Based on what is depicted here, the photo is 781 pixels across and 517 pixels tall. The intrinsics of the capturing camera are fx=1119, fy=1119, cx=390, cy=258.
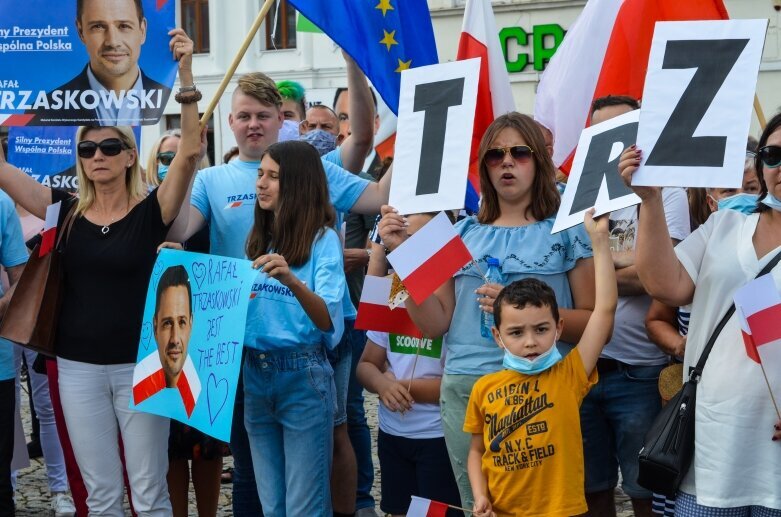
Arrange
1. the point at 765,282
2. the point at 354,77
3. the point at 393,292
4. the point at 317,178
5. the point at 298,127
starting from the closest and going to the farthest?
the point at 765,282, the point at 393,292, the point at 317,178, the point at 354,77, the point at 298,127

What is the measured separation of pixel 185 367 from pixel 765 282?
2.28m

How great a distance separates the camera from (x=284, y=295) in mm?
4441

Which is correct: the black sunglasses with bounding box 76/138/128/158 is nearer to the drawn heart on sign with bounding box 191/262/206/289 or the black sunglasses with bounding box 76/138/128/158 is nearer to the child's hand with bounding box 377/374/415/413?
the drawn heart on sign with bounding box 191/262/206/289

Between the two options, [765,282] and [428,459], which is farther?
[428,459]

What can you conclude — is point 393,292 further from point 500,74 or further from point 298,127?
point 298,127

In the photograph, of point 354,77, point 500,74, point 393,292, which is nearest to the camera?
point 393,292

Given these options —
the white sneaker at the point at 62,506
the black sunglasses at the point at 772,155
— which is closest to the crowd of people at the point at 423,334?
the black sunglasses at the point at 772,155

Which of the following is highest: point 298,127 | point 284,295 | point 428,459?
point 298,127

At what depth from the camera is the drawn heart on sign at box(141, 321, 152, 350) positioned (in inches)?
178

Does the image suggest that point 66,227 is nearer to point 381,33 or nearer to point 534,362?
point 381,33

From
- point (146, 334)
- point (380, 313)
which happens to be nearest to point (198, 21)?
point (146, 334)

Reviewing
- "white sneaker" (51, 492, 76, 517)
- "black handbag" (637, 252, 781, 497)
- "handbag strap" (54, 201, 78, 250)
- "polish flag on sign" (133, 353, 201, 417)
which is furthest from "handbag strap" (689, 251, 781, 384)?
"white sneaker" (51, 492, 76, 517)

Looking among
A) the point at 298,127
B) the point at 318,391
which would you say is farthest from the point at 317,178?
the point at 298,127

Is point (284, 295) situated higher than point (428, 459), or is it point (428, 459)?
point (284, 295)
